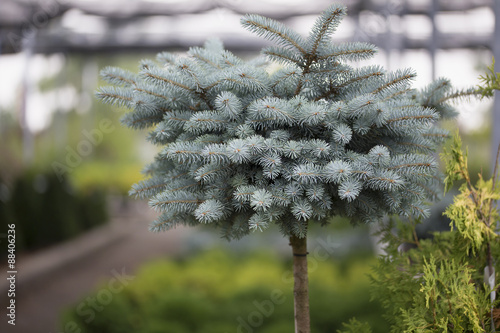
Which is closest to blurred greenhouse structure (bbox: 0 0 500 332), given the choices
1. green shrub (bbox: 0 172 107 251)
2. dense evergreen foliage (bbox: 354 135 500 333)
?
green shrub (bbox: 0 172 107 251)

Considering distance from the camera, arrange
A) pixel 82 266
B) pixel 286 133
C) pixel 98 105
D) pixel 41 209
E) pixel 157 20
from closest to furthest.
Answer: pixel 286 133 < pixel 157 20 < pixel 41 209 < pixel 82 266 < pixel 98 105

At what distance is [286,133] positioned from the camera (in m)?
0.97

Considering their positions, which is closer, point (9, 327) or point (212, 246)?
point (9, 327)

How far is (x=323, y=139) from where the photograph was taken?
1.02 m

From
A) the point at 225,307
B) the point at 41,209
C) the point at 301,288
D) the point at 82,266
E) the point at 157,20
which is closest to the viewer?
the point at 301,288

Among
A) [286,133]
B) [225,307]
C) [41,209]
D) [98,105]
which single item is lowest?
[225,307]

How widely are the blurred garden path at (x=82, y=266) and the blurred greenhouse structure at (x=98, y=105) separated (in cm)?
2

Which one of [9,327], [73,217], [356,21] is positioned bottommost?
[9,327]

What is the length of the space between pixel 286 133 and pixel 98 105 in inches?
241

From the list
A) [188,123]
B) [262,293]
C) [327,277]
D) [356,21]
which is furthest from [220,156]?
[356,21]

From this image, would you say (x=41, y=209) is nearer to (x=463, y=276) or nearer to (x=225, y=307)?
(x=225, y=307)

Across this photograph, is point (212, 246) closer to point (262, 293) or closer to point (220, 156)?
point (262, 293)

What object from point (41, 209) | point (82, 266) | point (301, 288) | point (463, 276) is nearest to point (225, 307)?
point (301, 288)

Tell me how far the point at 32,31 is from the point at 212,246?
3.14m
